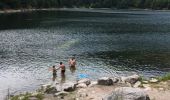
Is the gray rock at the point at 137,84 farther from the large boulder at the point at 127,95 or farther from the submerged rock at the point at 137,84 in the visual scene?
the large boulder at the point at 127,95

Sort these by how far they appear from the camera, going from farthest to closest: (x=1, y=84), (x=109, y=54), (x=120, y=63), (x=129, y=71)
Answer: (x=109, y=54) < (x=120, y=63) < (x=129, y=71) < (x=1, y=84)

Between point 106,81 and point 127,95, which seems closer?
point 127,95

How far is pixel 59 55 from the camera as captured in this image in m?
62.8

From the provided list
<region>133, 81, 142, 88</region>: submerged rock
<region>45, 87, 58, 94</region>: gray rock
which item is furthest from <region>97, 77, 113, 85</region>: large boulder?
<region>45, 87, 58, 94</region>: gray rock

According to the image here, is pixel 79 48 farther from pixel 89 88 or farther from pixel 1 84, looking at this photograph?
pixel 89 88

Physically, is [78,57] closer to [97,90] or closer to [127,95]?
[97,90]

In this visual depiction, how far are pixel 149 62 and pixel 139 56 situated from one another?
630 cm

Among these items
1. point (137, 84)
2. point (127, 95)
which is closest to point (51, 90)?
point (137, 84)

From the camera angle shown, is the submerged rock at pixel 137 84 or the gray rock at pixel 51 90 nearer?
the gray rock at pixel 51 90

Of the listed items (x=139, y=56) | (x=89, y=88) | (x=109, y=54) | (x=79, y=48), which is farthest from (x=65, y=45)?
(x=89, y=88)

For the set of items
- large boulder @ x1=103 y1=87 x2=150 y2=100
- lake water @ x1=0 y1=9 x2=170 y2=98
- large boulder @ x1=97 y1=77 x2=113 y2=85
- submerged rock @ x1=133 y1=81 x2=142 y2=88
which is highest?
lake water @ x1=0 y1=9 x2=170 y2=98

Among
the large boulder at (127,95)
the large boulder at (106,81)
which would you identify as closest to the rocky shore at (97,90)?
the large boulder at (106,81)

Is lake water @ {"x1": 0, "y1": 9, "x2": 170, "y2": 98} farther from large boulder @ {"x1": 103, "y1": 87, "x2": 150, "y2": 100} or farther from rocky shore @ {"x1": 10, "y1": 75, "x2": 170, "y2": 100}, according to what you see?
large boulder @ {"x1": 103, "y1": 87, "x2": 150, "y2": 100}

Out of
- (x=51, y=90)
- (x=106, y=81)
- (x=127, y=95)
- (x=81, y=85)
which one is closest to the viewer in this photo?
(x=127, y=95)
